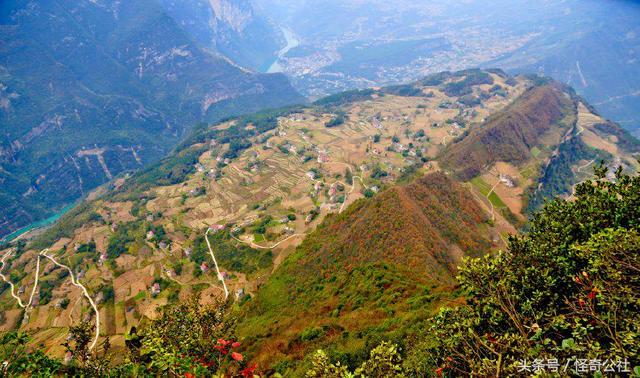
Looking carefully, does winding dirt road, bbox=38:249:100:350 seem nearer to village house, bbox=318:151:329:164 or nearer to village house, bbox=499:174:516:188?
village house, bbox=318:151:329:164

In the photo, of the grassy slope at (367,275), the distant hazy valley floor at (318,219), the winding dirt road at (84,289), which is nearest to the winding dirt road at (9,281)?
the distant hazy valley floor at (318,219)

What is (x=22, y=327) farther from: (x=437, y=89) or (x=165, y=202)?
(x=437, y=89)

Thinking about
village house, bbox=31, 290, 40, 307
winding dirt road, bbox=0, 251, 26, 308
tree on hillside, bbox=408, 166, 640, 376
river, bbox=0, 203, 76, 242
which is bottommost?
river, bbox=0, 203, 76, 242

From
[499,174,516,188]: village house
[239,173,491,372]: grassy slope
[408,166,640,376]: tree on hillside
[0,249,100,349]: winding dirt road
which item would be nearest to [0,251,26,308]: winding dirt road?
[0,249,100,349]: winding dirt road

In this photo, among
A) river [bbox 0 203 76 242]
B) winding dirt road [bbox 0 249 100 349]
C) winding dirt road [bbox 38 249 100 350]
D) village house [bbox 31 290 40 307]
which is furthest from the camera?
river [bbox 0 203 76 242]

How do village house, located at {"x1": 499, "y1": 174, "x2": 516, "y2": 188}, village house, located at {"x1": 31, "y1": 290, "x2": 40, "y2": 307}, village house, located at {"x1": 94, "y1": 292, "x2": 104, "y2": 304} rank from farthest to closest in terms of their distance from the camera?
village house, located at {"x1": 499, "y1": 174, "x2": 516, "y2": 188} < village house, located at {"x1": 31, "y1": 290, "x2": 40, "y2": 307} < village house, located at {"x1": 94, "y1": 292, "x2": 104, "y2": 304}

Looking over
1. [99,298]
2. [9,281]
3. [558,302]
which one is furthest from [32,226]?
[558,302]

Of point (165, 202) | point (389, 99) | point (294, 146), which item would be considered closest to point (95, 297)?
point (165, 202)

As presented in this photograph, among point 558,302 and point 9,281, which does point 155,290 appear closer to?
point 9,281
